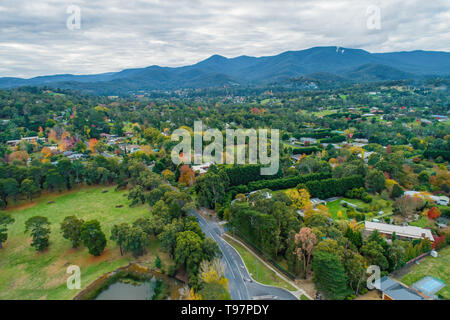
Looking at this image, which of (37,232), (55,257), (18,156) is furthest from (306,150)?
(18,156)

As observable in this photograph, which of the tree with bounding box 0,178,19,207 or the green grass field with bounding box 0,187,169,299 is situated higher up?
the tree with bounding box 0,178,19,207

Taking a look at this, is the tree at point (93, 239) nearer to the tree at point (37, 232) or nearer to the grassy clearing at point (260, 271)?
the tree at point (37, 232)

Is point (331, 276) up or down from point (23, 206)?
up

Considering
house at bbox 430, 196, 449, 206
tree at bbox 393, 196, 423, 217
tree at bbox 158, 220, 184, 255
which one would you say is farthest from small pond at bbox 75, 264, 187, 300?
house at bbox 430, 196, 449, 206

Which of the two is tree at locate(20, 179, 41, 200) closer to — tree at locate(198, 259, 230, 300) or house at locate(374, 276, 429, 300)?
tree at locate(198, 259, 230, 300)

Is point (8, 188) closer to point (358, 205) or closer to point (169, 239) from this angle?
point (169, 239)

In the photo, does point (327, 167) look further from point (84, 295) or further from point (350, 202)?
point (84, 295)

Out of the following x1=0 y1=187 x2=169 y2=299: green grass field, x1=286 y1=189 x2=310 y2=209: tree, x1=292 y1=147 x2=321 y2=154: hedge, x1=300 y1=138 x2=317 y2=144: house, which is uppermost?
x1=300 y1=138 x2=317 y2=144: house

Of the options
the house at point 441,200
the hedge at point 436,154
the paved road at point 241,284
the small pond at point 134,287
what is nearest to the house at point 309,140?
the hedge at point 436,154
